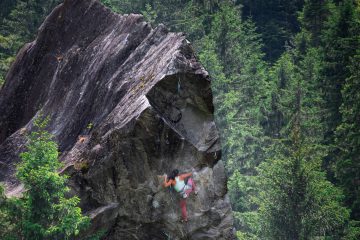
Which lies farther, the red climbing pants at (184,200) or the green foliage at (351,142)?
the green foliage at (351,142)

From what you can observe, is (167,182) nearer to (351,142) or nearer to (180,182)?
(180,182)

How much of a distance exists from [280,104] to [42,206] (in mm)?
23625

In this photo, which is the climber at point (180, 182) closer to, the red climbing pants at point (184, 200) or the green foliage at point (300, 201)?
the red climbing pants at point (184, 200)

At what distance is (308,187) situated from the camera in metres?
25.2

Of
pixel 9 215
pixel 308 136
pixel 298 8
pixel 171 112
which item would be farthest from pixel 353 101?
pixel 298 8

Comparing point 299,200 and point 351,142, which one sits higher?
point 351,142

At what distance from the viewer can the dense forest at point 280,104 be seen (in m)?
25.5

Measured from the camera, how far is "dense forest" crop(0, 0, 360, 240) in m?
25.5

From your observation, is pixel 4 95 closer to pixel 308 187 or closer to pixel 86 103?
pixel 86 103

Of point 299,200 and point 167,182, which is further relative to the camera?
point 299,200

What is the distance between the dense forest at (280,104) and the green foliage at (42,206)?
1286cm

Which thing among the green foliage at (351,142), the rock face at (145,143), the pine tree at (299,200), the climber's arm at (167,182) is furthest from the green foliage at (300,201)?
the climber's arm at (167,182)

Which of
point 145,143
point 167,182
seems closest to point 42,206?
point 145,143

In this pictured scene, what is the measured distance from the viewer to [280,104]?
35.3 metres
